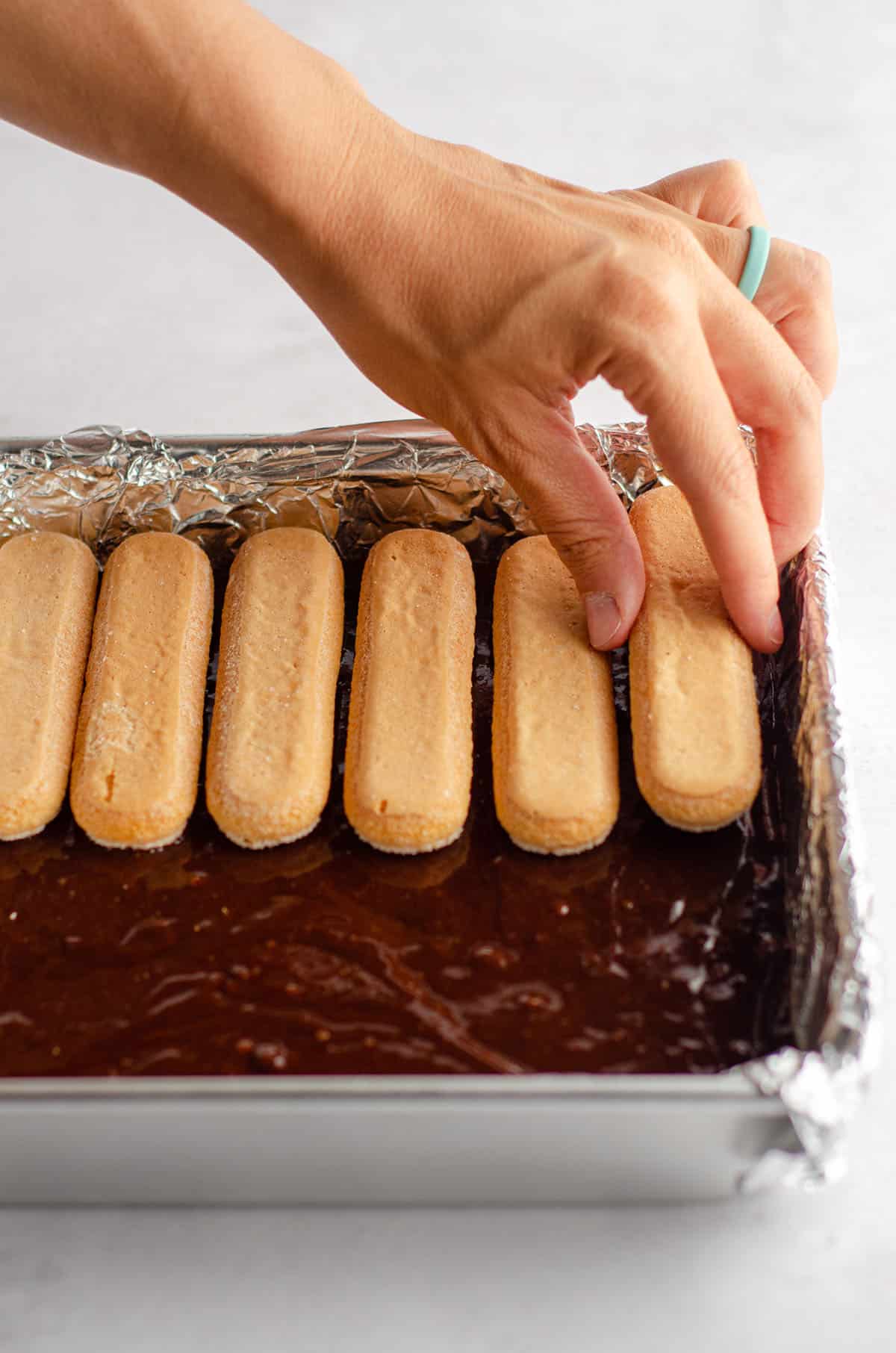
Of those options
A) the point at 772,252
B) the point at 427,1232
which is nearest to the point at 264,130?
the point at 772,252

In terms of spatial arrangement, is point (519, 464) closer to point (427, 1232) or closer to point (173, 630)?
point (173, 630)

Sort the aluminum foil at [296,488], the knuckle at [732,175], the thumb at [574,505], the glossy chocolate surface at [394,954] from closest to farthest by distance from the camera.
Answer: the glossy chocolate surface at [394,954]
the thumb at [574,505]
the knuckle at [732,175]
the aluminum foil at [296,488]

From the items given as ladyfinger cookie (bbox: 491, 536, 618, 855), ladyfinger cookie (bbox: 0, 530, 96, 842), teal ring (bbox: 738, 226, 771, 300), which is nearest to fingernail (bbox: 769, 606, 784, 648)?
ladyfinger cookie (bbox: 491, 536, 618, 855)

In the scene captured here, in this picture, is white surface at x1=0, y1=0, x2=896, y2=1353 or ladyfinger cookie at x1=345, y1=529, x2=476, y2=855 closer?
white surface at x1=0, y1=0, x2=896, y2=1353

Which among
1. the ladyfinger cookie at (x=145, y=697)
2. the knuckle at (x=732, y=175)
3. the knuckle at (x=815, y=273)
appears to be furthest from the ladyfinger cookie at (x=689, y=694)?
the ladyfinger cookie at (x=145, y=697)

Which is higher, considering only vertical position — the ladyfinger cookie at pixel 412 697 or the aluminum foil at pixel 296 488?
the aluminum foil at pixel 296 488

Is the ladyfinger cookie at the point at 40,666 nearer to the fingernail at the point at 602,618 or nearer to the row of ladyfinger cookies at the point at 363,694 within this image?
the row of ladyfinger cookies at the point at 363,694

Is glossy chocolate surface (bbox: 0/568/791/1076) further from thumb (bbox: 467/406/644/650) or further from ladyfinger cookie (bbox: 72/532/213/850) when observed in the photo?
thumb (bbox: 467/406/644/650)
